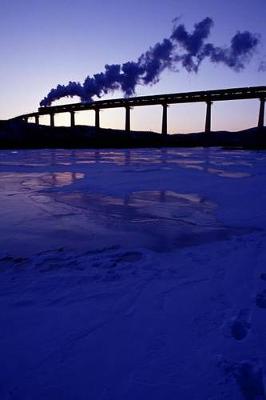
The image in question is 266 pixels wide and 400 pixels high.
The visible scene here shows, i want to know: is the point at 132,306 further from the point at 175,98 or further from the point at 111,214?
the point at 175,98

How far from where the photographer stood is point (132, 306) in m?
2.51

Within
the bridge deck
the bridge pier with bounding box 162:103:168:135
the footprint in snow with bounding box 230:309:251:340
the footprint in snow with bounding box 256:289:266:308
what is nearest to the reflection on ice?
the footprint in snow with bounding box 256:289:266:308

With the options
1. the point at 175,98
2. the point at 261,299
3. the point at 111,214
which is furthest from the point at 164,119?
the point at 261,299

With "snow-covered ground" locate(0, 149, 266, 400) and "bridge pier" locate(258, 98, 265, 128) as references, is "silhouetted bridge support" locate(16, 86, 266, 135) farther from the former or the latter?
"snow-covered ground" locate(0, 149, 266, 400)

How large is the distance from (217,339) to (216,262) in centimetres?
141

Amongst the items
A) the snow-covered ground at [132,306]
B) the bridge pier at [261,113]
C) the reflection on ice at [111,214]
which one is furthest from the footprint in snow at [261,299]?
the bridge pier at [261,113]

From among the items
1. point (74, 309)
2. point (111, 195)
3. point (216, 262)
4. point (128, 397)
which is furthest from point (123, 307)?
point (111, 195)

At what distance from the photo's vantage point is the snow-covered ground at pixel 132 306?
1.73m

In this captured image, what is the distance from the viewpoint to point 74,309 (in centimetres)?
248

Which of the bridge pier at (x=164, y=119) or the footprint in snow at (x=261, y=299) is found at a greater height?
the bridge pier at (x=164, y=119)

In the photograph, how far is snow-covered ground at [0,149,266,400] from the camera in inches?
68.1

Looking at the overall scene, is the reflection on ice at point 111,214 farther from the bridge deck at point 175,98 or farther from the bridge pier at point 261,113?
the bridge pier at point 261,113

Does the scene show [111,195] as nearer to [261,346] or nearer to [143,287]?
[143,287]

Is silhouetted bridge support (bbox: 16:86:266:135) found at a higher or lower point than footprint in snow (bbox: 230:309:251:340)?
higher
